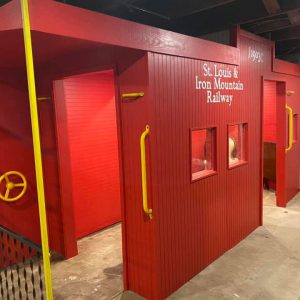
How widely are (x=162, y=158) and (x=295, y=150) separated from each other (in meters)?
4.26

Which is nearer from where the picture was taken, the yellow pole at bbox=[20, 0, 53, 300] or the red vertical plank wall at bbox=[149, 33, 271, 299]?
the yellow pole at bbox=[20, 0, 53, 300]

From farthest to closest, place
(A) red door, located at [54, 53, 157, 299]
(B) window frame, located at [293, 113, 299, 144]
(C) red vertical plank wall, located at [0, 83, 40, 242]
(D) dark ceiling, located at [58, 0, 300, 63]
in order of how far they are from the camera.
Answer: (B) window frame, located at [293, 113, 299, 144] < (C) red vertical plank wall, located at [0, 83, 40, 242] < (D) dark ceiling, located at [58, 0, 300, 63] < (A) red door, located at [54, 53, 157, 299]

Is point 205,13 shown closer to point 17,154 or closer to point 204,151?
point 204,151

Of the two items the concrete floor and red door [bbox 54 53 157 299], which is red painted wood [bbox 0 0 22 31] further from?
the concrete floor

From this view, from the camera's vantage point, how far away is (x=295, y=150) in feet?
20.6

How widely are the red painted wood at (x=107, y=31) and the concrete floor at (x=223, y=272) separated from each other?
7.70ft

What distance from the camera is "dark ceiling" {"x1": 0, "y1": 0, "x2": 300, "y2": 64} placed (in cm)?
345

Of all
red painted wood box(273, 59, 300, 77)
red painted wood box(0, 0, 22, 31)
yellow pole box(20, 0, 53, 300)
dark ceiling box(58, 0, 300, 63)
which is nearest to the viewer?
yellow pole box(20, 0, 53, 300)

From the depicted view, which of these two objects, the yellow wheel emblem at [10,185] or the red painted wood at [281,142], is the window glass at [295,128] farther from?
the yellow wheel emblem at [10,185]

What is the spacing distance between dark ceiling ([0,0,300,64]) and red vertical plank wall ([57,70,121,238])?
39.5 inches

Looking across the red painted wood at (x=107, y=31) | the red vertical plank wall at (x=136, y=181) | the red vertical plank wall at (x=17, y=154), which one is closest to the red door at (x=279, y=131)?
the red painted wood at (x=107, y=31)

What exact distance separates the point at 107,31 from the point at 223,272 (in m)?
2.77

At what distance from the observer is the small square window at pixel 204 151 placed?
12.3ft

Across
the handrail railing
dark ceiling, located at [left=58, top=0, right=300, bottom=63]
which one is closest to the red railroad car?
dark ceiling, located at [left=58, top=0, right=300, bottom=63]
